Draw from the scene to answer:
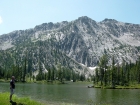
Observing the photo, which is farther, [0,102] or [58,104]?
[58,104]

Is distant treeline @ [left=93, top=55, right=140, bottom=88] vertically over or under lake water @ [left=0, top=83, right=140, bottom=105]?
over

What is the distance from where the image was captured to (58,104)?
47812 millimetres

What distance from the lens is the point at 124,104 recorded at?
51500mm

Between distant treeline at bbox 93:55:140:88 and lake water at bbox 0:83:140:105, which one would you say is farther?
distant treeline at bbox 93:55:140:88

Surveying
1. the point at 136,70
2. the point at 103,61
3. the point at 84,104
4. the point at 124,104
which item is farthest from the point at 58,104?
the point at 136,70

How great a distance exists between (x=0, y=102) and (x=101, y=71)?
118m

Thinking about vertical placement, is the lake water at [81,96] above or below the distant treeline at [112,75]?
below

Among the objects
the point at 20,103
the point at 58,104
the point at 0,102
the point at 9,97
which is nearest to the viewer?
the point at 0,102

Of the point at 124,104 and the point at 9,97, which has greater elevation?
the point at 9,97

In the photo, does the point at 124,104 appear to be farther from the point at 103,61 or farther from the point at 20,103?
the point at 103,61

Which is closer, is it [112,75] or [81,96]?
[81,96]

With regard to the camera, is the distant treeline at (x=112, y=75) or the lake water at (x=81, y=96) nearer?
the lake water at (x=81, y=96)

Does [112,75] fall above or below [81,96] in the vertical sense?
above

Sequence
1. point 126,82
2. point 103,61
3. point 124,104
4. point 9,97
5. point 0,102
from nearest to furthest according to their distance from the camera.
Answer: point 0,102, point 9,97, point 124,104, point 103,61, point 126,82
